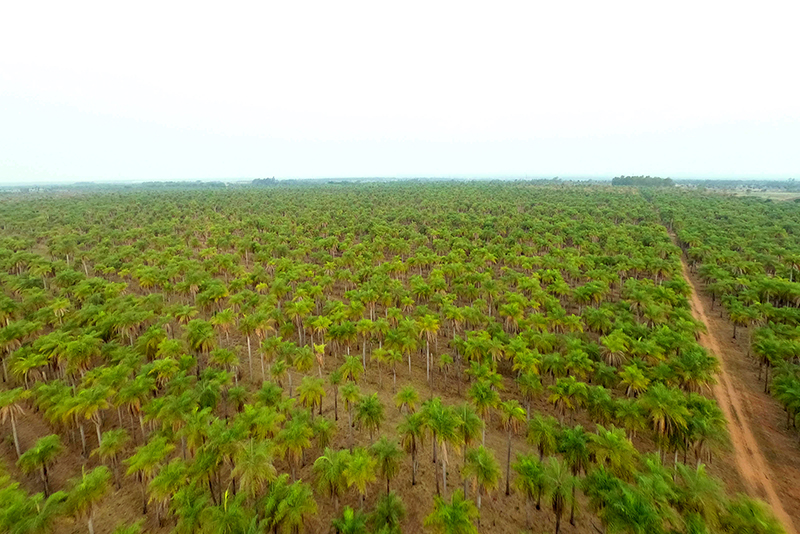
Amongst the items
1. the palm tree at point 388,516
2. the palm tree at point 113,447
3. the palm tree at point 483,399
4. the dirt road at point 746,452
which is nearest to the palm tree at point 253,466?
the palm tree at point 388,516

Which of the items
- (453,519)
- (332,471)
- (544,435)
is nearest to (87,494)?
(332,471)

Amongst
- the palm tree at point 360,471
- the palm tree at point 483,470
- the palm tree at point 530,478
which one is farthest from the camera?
the palm tree at point 360,471

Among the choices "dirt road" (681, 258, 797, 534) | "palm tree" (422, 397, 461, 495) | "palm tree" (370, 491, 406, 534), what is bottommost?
"dirt road" (681, 258, 797, 534)

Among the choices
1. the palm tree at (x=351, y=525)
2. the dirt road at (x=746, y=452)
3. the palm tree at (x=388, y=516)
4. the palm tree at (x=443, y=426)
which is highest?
the palm tree at (x=443, y=426)

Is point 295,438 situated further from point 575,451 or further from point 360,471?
point 575,451

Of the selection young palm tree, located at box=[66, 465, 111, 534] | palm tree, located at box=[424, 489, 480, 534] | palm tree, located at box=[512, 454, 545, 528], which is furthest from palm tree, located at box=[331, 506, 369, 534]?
young palm tree, located at box=[66, 465, 111, 534]

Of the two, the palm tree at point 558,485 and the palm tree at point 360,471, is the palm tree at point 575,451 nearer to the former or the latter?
the palm tree at point 558,485

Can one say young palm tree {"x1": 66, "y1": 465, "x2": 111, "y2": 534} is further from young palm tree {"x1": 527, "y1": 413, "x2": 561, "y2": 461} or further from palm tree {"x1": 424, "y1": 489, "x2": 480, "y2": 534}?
young palm tree {"x1": 527, "y1": 413, "x2": 561, "y2": 461}

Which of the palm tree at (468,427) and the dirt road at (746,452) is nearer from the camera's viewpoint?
the palm tree at (468,427)

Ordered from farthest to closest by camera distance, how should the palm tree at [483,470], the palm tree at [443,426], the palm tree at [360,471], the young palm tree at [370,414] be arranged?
the young palm tree at [370,414], the palm tree at [443,426], the palm tree at [360,471], the palm tree at [483,470]
